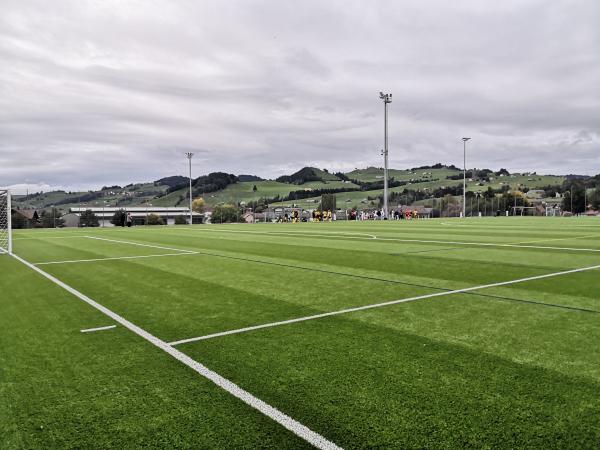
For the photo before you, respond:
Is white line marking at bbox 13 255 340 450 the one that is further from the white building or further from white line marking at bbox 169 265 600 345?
the white building

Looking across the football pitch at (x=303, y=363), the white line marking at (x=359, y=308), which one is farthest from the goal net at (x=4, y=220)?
the white line marking at (x=359, y=308)

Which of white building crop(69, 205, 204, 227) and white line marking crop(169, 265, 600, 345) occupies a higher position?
white building crop(69, 205, 204, 227)

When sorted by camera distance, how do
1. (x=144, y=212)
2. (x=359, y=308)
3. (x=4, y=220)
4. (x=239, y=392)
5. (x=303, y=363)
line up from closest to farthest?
(x=239, y=392), (x=303, y=363), (x=359, y=308), (x=4, y=220), (x=144, y=212)

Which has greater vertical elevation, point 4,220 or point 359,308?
point 4,220

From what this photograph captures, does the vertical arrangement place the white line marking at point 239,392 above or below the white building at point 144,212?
below

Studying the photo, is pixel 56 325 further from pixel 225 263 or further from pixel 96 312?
pixel 225 263

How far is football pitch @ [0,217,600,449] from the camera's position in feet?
10.9

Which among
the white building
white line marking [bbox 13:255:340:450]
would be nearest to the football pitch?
white line marking [bbox 13:255:340:450]

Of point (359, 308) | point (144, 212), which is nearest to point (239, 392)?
point (359, 308)

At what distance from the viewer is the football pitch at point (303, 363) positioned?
3.33 meters

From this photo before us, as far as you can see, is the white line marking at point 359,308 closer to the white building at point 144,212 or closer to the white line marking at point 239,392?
the white line marking at point 239,392

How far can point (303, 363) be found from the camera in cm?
467

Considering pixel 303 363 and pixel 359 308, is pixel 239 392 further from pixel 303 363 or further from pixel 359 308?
pixel 359 308

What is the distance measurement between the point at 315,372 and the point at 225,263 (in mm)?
9358
